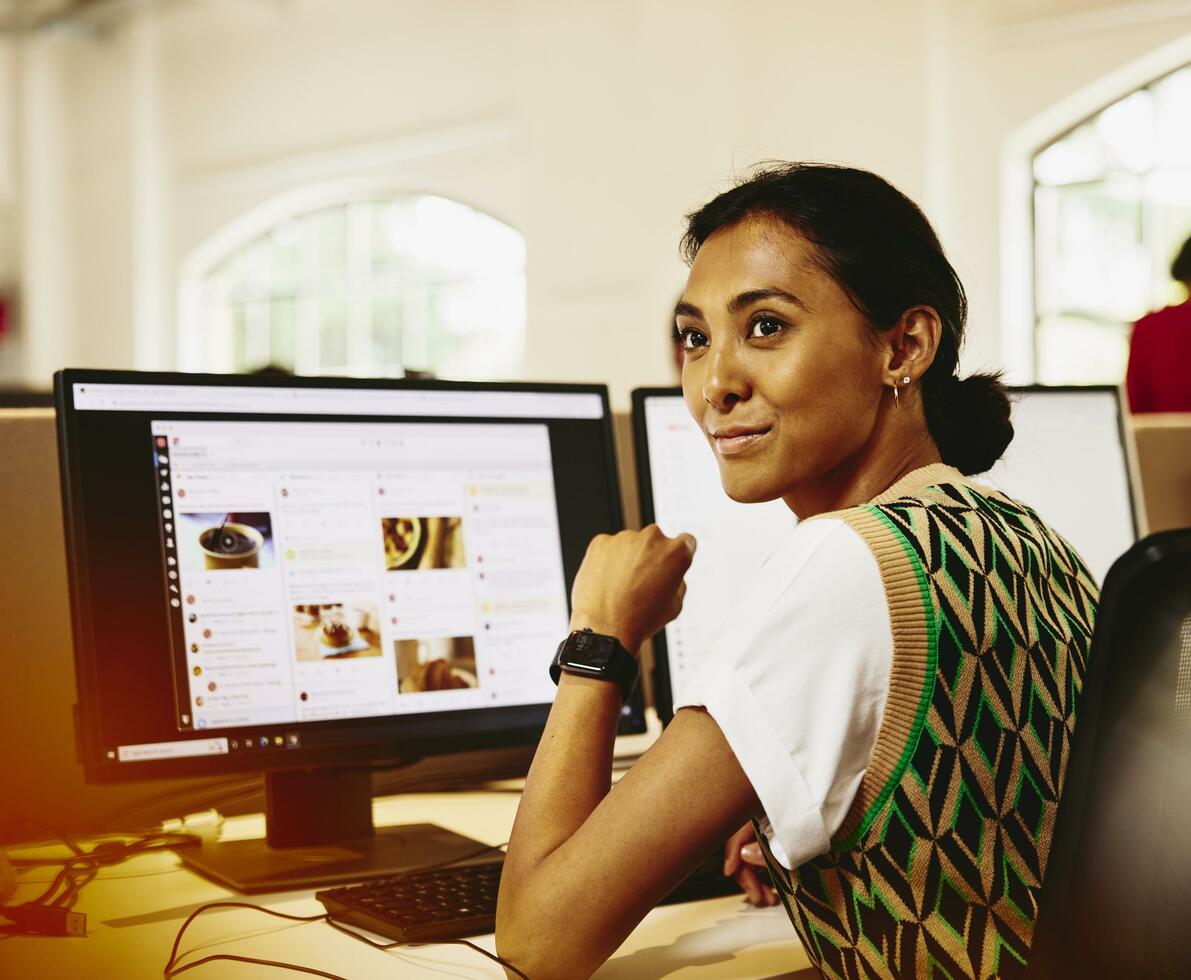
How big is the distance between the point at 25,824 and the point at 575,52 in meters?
5.10

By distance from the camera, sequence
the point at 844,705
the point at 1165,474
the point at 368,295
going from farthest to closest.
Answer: the point at 368,295
the point at 1165,474
the point at 844,705

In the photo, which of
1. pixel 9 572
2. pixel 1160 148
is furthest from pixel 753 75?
pixel 9 572

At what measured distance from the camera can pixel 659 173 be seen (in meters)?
5.58

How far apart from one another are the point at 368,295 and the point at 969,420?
6.87 meters

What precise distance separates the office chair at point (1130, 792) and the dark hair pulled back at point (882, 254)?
1.13 feet

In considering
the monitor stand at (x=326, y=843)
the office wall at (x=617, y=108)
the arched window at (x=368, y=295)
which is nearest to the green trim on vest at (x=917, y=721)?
the monitor stand at (x=326, y=843)

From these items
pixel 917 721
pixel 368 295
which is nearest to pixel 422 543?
pixel 917 721

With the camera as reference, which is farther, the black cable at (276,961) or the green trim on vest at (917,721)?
the black cable at (276,961)

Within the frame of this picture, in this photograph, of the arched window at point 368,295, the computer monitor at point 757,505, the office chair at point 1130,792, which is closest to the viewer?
the office chair at point 1130,792

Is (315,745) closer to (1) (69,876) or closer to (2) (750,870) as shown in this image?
(1) (69,876)

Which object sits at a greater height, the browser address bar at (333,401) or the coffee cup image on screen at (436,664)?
the browser address bar at (333,401)

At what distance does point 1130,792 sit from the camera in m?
0.70

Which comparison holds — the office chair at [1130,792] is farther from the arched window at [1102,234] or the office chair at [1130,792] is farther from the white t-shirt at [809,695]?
the arched window at [1102,234]

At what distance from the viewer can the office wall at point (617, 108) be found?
5.32 m
